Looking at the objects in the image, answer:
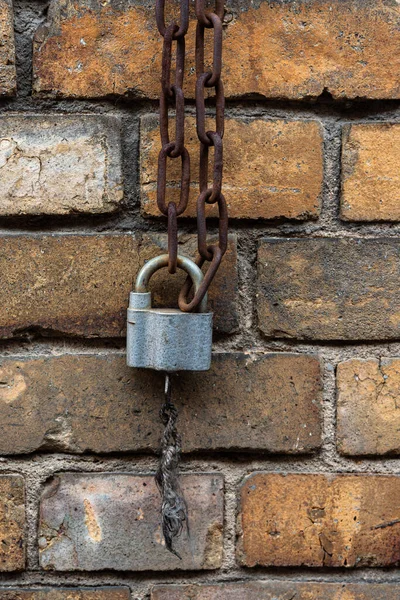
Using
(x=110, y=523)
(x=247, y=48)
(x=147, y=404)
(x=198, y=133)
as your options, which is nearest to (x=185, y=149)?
(x=198, y=133)

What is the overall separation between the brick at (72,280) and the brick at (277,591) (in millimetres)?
299

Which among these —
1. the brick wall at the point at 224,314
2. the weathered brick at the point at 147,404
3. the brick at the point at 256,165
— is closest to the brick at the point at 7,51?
the brick wall at the point at 224,314

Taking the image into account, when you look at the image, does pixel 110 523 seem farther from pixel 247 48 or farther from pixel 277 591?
pixel 247 48

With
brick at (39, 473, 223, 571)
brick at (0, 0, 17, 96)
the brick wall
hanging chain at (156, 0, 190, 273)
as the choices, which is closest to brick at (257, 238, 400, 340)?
the brick wall

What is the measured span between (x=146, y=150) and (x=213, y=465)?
13.8 inches

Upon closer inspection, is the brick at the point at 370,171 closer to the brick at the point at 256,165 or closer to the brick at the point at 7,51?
the brick at the point at 256,165

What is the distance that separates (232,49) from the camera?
2.10 feet

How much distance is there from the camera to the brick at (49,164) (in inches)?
25.3

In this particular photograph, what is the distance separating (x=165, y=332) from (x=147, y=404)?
0.12 meters

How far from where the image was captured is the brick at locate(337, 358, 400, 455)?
2.16 feet

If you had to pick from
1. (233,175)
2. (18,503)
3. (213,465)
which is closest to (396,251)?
(233,175)

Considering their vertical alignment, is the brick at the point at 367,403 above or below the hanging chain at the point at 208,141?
below

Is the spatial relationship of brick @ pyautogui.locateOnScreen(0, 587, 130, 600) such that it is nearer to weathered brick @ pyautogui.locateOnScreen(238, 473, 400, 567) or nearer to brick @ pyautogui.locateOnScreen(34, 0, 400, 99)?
weathered brick @ pyautogui.locateOnScreen(238, 473, 400, 567)

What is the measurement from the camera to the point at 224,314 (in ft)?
2.16
